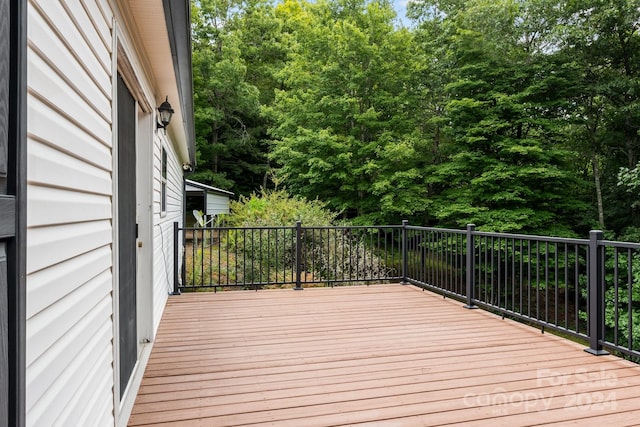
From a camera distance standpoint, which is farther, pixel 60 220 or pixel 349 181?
pixel 349 181

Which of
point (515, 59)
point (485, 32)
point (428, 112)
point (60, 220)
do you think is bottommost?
point (60, 220)

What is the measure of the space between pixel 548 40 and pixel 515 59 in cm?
91

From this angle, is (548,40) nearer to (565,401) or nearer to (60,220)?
(565,401)

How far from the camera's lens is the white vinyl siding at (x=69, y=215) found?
3.31 feet

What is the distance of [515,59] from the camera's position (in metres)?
11.5

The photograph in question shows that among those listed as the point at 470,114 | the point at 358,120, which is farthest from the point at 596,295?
the point at 358,120

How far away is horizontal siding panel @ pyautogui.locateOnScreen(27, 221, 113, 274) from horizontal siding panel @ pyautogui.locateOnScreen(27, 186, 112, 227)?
0.02 metres

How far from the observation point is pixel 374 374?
2.88m

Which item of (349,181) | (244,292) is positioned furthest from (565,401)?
(349,181)

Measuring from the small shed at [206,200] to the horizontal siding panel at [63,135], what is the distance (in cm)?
1054

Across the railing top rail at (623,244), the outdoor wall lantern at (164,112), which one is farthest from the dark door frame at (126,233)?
the railing top rail at (623,244)

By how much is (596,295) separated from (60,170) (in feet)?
12.0

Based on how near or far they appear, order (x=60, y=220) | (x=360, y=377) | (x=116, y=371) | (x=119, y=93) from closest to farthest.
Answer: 1. (x=60, y=220)
2. (x=116, y=371)
3. (x=119, y=93)
4. (x=360, y=377)

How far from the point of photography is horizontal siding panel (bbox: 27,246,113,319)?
101 cm
